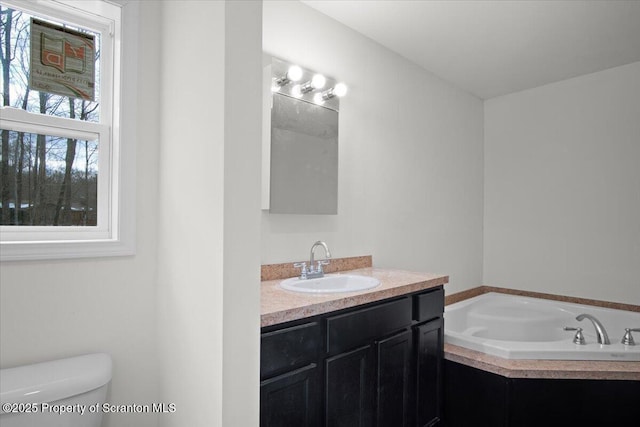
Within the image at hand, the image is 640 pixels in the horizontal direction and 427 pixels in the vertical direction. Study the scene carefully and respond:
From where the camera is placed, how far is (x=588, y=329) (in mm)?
3010

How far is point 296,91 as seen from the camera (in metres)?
2.12

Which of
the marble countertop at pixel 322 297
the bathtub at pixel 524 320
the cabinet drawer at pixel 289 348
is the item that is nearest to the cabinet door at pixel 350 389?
the cabinet drawer at pixel 289 348

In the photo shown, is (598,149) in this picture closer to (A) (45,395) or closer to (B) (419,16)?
(B) (419,16)

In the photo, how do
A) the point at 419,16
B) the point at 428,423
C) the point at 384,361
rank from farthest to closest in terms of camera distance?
the point at 419,16 → the point at 428,423 → the point at 384,361

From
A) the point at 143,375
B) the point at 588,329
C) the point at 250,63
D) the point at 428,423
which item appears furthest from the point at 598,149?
the point at 143,375

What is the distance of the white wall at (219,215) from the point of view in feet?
3.65

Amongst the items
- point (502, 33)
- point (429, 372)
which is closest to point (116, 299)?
point (429, 372)

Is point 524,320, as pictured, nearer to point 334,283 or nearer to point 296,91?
point 334,283

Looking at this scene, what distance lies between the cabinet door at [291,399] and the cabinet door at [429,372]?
2.60 feet

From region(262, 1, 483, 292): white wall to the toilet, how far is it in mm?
970

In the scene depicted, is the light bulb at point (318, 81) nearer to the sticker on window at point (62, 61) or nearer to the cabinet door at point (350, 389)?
the sticker on window at point (62, 61)

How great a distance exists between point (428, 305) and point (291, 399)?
1.04 meters

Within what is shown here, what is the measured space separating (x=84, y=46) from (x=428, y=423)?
2597 millimetres

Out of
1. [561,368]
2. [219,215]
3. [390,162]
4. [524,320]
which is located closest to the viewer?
[219,215]
